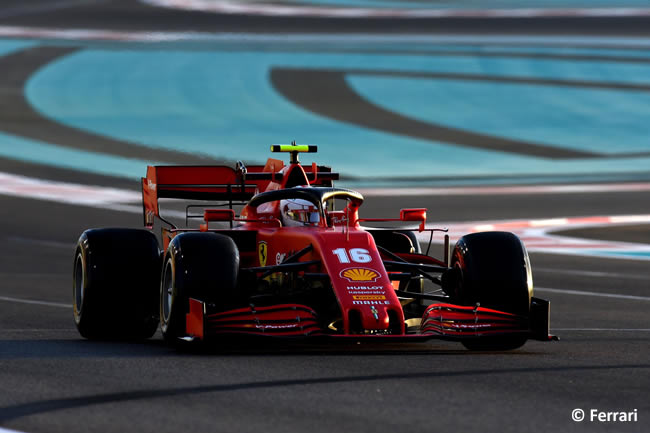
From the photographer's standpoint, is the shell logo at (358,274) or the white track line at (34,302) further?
the white track line at (34,302)

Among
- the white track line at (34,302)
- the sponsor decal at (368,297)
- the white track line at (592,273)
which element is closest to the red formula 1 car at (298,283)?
the sponsor decal at (368,297)

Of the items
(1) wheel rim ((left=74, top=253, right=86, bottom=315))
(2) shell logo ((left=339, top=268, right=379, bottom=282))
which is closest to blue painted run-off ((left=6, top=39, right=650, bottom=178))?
(1) wheel rim ((left=74, top=253, right=86, bottom=315))

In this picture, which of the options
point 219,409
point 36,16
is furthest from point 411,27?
point 219,409

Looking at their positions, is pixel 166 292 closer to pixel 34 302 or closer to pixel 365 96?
pixel 34 302

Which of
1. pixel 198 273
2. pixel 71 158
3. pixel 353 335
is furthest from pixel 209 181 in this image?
pixel 71 158

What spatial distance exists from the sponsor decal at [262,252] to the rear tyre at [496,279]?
1700mm

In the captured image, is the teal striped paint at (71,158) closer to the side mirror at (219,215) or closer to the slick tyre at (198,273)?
the side mirror at (219,215)

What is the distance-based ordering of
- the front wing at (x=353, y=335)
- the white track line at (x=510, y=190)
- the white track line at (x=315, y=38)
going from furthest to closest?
the white track line at (x=315, y=38) < the white track line at (x=510, y=190) < the front wing at (x=353, y=335)

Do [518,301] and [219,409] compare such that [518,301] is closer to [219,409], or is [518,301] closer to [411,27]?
[219,409]

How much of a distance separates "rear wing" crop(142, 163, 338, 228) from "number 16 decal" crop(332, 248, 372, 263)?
2735 millimetres

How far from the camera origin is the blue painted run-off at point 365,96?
34719 mm

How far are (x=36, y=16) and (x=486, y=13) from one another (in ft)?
63.8

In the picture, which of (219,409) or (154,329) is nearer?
(219,409)

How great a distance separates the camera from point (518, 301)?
10.5 meters
